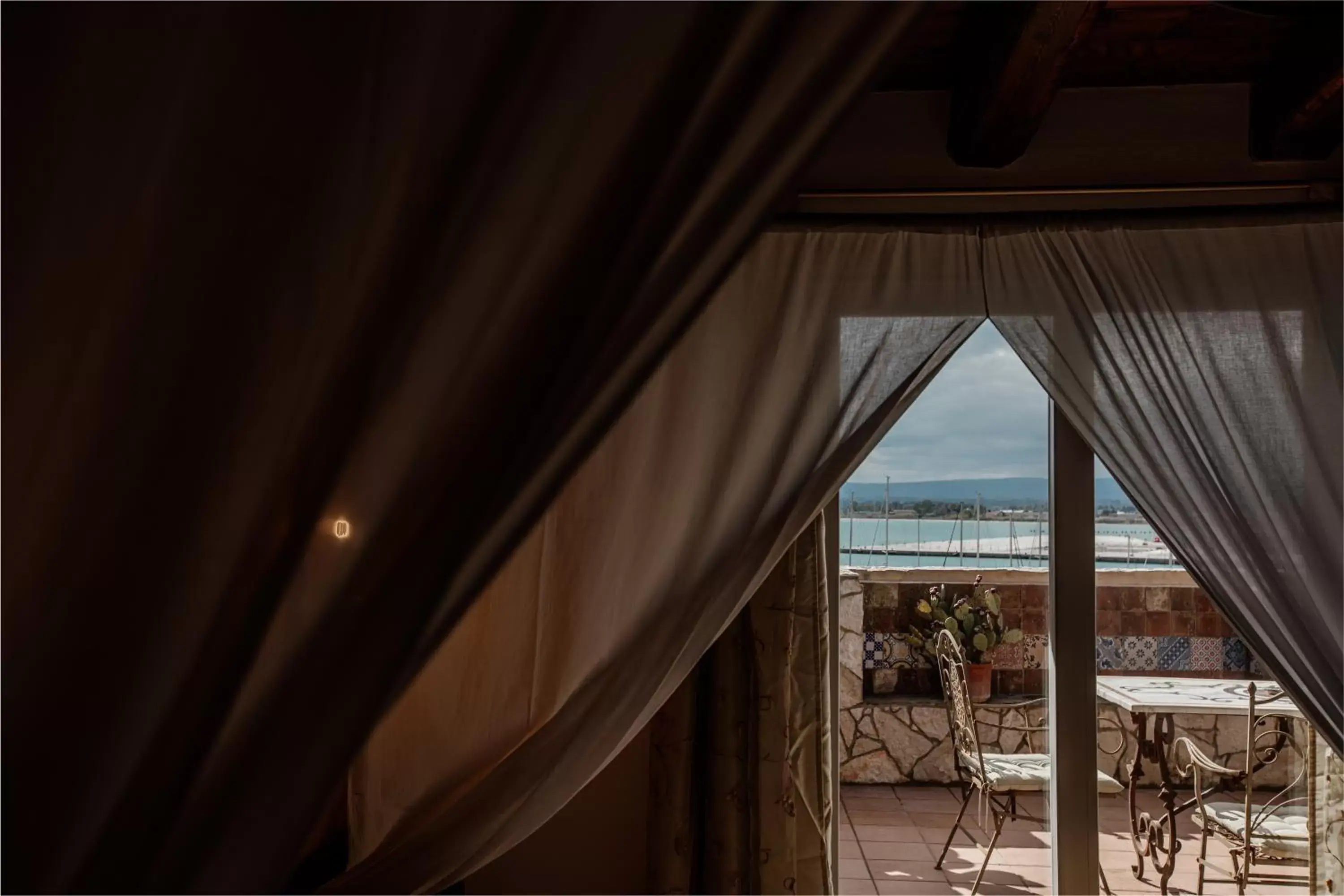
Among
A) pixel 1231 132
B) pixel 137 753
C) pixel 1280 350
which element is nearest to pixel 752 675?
pixel 1280 350

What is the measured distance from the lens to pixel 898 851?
8.68ft

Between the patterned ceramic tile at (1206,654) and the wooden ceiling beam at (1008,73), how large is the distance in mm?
1430

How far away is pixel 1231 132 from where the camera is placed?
2445 mm

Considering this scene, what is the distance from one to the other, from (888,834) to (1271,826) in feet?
3.46

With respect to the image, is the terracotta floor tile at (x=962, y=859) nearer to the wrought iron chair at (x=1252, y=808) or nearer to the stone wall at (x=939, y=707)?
the stone wall at (x=939, y=707)

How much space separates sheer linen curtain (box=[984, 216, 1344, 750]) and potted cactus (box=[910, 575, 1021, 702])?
2.28 ft

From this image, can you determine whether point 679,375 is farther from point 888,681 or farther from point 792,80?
point 792,80

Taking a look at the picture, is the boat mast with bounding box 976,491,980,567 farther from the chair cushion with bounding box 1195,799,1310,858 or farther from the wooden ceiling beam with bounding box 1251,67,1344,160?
the wooden ceiling beam with bounding box 1251,67,1344,160

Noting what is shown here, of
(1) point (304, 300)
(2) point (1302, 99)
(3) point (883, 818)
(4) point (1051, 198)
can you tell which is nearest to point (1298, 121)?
(2) point (1302, 99)

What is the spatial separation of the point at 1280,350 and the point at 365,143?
7.30 ft

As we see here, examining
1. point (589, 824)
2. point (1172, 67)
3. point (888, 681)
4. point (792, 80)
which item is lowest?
point (589, 824)

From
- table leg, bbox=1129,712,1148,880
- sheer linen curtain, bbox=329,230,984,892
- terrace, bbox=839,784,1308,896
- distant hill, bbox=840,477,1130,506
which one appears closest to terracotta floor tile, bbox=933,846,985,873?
terrace, bbox=839,784,1308,896

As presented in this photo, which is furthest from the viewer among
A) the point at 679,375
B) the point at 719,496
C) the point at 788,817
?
the point at 788,817

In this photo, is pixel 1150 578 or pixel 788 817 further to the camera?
pixel 1150 578
